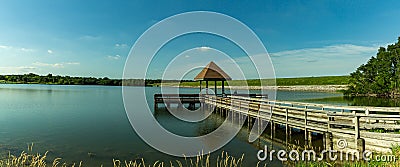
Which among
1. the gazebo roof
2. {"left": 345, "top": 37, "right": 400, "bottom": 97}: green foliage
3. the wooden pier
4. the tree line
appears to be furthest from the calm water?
the tree line

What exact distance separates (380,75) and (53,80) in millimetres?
109932

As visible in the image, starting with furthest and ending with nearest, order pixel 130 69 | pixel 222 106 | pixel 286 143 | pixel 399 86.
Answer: pixel 399 86, pixel 222 106, pixel 286 143, pixel 130 69

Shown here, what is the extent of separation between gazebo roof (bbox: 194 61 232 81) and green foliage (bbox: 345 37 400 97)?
28.2m

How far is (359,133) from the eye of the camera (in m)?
7.51

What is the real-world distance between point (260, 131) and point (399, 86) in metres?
33.8

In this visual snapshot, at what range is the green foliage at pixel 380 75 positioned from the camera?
1443 inches

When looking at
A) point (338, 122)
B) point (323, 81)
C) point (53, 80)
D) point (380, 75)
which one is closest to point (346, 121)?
point (338, 122)

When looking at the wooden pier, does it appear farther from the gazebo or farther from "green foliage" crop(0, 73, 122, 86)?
"green foliage" crop(0, 73, 122, 86)

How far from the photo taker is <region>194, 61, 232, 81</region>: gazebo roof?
71.7ft

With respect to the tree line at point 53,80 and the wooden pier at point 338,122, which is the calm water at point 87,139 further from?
the tree line at point 53,80

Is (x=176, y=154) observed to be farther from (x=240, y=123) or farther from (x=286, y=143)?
(x=240, y=123)

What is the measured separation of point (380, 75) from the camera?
3806cm

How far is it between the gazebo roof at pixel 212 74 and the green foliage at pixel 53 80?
86.4 metres

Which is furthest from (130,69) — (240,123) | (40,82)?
(40,82)
